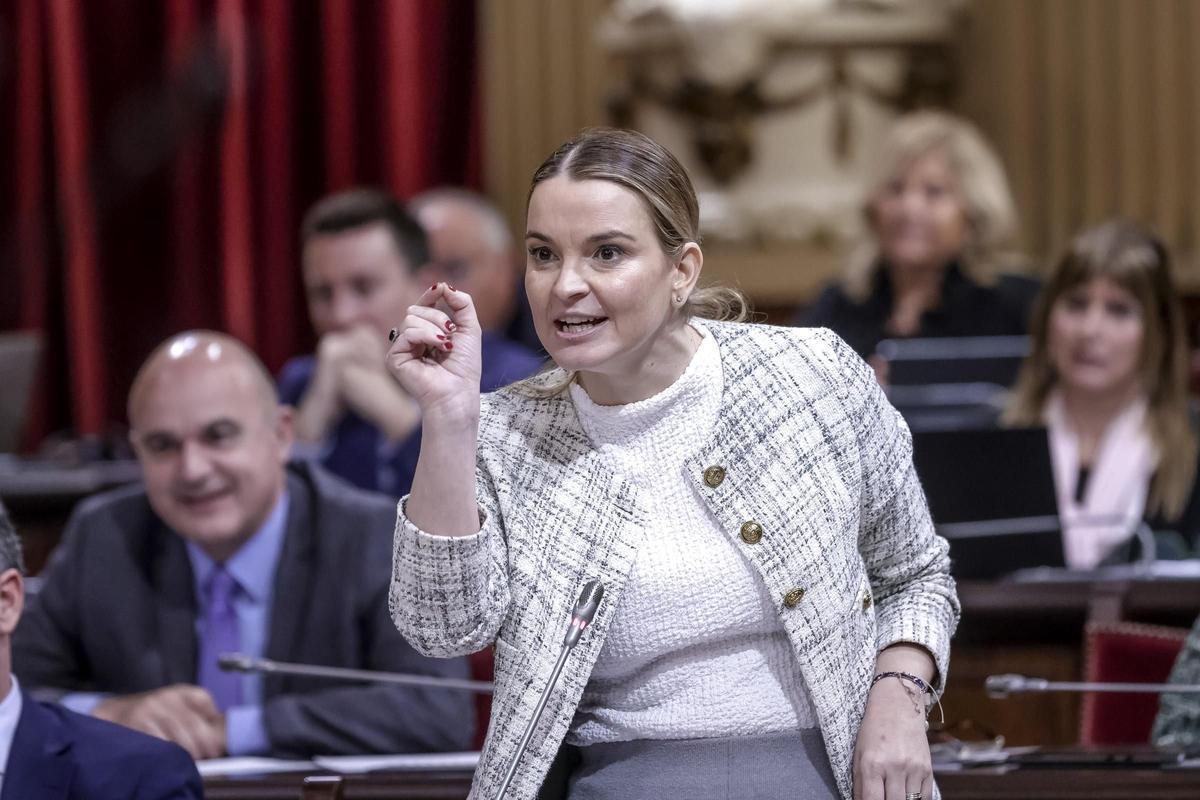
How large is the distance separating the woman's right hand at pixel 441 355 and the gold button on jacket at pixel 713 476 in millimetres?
225

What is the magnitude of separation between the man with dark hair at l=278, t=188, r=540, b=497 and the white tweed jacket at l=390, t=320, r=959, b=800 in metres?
2.11

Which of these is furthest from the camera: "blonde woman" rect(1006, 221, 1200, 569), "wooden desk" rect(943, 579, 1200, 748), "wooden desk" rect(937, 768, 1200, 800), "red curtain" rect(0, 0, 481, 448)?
"red curtain" rect(0, 0, 481, 448)

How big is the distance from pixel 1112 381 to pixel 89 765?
7.57 ft

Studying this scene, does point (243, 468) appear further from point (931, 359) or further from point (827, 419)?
point (931, 359)

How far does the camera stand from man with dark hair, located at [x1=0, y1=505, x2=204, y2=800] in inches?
73.3

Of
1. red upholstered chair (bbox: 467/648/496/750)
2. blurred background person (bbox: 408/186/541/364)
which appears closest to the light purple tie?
red upholstered chair (bbox: 467/648/496/750)

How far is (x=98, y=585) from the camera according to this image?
2.77m

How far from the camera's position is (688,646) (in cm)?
167

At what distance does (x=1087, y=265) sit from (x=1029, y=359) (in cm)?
21

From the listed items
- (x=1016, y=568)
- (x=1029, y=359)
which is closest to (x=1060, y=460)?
(x=1029, y=359)

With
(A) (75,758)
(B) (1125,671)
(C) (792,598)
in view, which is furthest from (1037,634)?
(A) (75,758)

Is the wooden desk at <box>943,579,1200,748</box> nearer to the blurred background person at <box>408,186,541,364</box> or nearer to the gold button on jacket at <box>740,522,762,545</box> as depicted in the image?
the gold button on jacket at <box>740,522,762,545</box>

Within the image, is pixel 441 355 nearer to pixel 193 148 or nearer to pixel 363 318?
pixel 363 318

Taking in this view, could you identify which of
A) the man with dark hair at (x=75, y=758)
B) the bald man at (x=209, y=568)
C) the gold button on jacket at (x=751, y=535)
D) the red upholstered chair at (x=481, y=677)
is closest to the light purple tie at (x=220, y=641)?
the bald man at (x=209, y=568)
